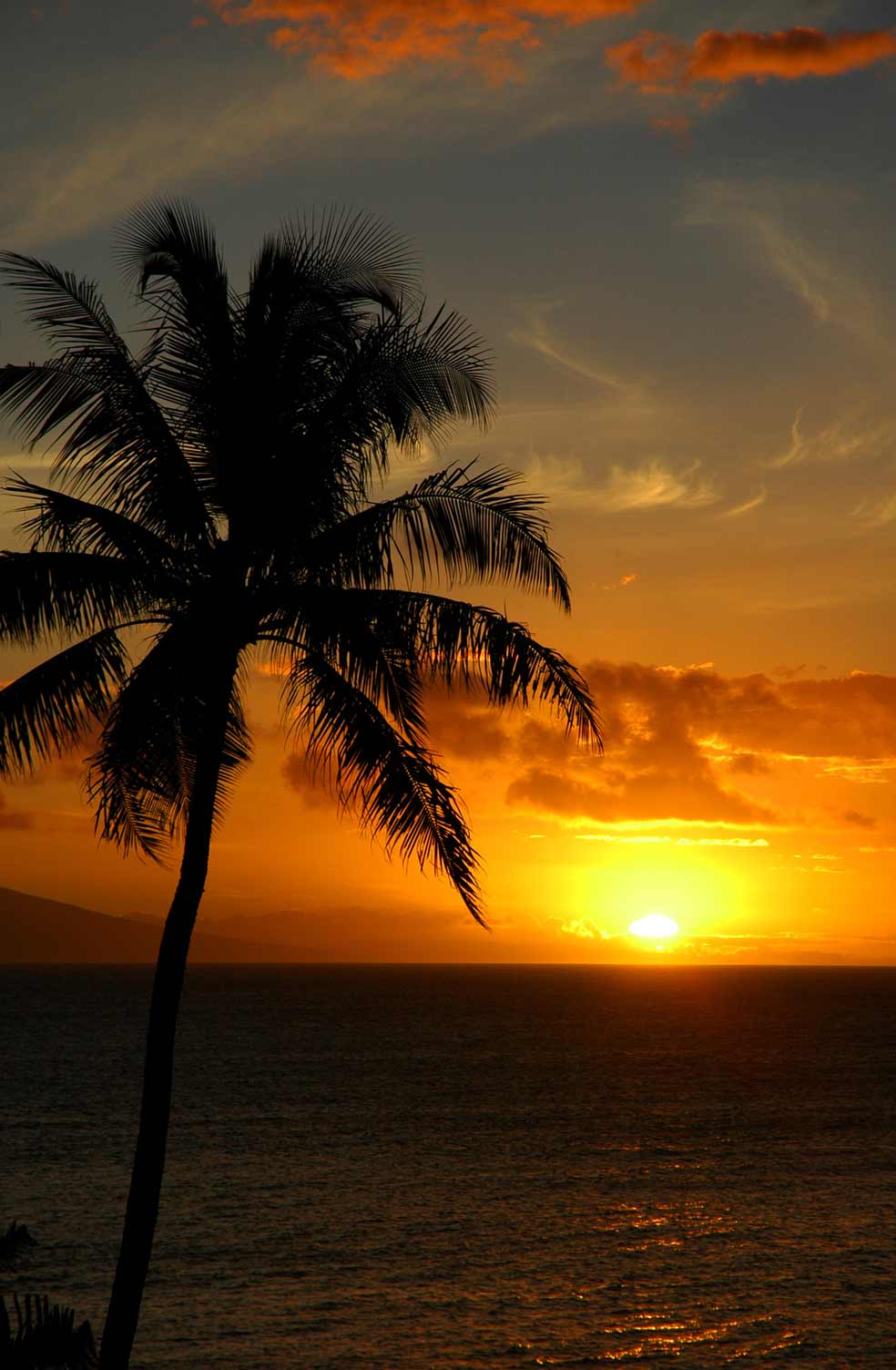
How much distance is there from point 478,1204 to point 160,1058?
1225 inches

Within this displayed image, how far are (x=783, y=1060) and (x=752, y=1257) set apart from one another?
6330 centimetres

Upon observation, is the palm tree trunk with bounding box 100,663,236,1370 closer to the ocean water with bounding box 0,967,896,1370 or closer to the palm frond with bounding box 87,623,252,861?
the palm frond with bounding box 87,623,252,861

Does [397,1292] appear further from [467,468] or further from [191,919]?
[467,468]

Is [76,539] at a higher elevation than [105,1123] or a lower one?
higher

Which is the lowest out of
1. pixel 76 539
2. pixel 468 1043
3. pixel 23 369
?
pixel 468 1043

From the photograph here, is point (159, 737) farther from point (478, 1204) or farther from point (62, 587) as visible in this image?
point (478, 1204)

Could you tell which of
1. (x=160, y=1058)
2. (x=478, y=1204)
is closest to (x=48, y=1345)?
(x=160, y=1058)

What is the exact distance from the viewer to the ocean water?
2712 cm

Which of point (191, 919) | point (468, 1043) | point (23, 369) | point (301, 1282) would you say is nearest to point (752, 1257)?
point (301, 1282)

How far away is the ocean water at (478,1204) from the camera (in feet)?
89.0

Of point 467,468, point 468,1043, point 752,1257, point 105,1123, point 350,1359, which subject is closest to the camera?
point 467,468

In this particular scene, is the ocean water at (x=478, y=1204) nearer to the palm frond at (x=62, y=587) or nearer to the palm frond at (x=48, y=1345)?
the palm frond at (x=48, y=1345)

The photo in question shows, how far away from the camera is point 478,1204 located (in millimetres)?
41500

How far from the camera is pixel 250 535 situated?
46.9 ft
